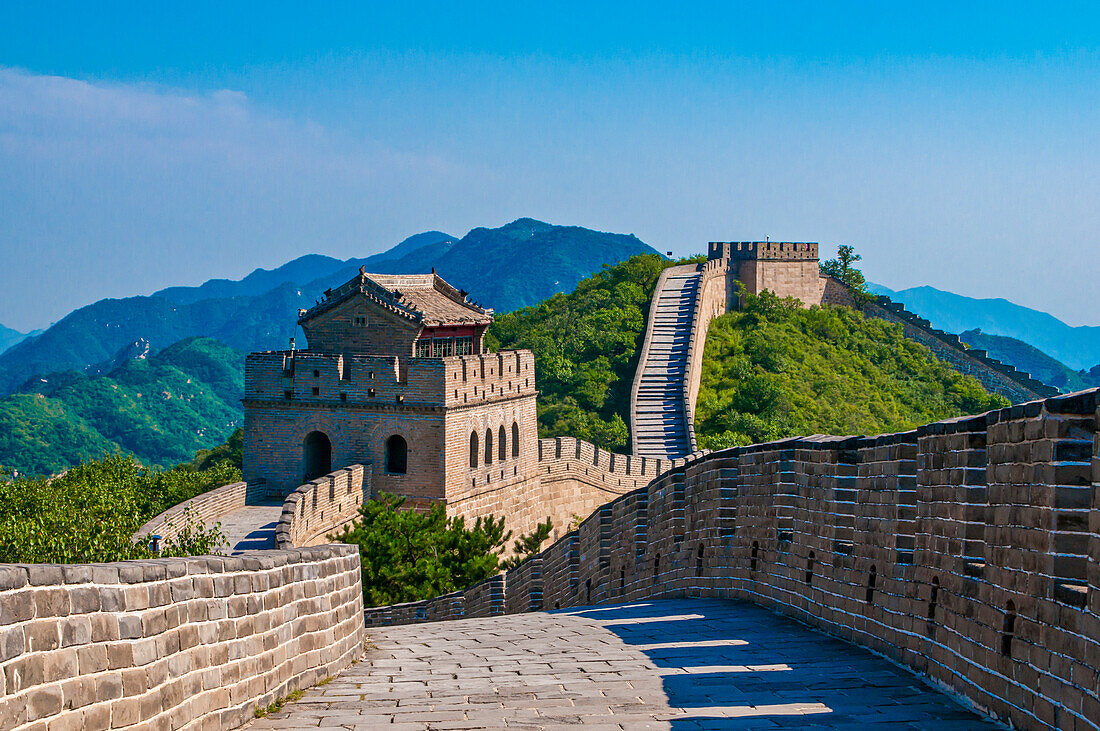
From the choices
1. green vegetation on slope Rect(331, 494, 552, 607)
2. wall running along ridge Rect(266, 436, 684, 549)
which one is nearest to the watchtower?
wall running along ridge Rect(266, 436, 684, 549)

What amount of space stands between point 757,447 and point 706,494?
1322 millimetres

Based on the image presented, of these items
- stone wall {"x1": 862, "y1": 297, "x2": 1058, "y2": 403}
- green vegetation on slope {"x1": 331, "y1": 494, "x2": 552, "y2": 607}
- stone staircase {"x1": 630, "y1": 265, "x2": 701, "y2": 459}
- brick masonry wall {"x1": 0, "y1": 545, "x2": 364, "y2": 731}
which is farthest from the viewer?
stone wall {"x1": 862, "y1": 297, "x2": 1058, "y2": 403}

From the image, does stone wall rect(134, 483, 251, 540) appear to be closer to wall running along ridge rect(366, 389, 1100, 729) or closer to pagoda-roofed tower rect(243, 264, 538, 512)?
pagoda-roofed tower rect(243, 264, 538, 512)

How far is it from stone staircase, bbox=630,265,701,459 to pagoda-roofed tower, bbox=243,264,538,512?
29.1ft

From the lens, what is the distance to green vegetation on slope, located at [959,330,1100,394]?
357ft

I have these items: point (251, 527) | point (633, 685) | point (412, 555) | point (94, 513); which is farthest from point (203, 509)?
point (633, 685)

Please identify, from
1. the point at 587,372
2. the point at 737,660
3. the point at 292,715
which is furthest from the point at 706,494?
the point at 587,372

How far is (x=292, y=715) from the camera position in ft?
19.5

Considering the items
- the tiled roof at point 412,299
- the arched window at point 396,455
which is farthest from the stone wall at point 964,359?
the arched window at point 396,455

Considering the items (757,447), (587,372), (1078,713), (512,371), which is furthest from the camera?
(587,372)

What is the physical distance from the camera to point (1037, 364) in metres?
123

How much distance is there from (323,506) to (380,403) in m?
3.54

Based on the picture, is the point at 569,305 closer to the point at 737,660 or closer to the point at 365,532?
the point at 365,532

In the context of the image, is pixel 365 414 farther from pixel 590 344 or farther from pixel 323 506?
pixel 590 344
